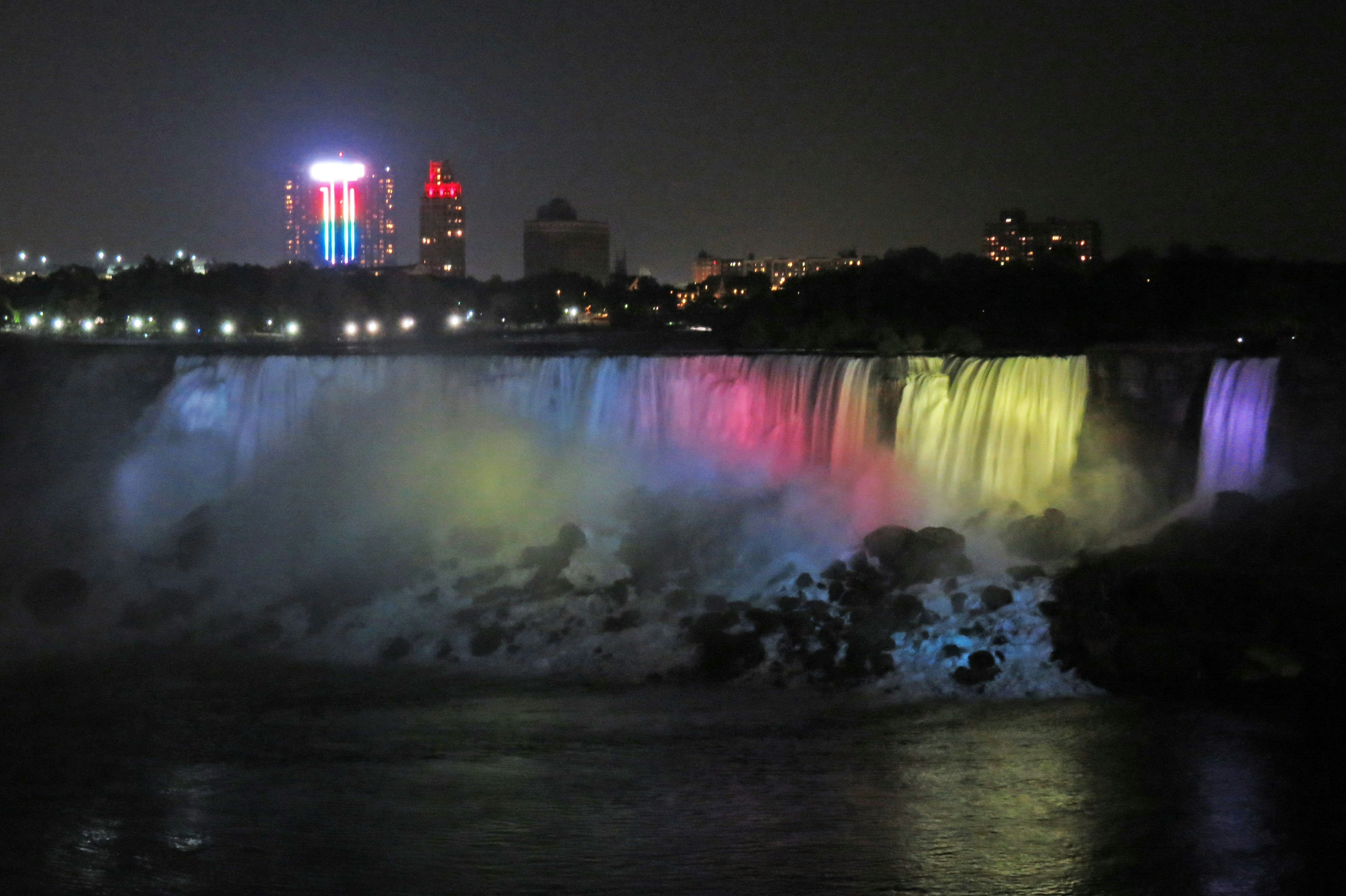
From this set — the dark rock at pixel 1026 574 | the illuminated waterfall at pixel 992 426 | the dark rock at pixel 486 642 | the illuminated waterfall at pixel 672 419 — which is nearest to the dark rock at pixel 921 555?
the dark rock at pixel 1026 574

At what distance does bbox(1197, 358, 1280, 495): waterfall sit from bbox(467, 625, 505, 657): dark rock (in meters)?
12.1

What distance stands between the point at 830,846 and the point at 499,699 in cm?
713

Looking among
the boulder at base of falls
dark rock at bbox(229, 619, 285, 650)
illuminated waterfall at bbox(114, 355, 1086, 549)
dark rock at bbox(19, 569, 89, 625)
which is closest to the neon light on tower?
illuminated waterfall at bbox(114, 355, 1086, 549)

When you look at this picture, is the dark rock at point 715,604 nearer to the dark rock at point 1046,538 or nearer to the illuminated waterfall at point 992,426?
the dark rock at point 1046,538

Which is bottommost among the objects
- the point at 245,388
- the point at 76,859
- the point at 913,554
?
the point at 76,859

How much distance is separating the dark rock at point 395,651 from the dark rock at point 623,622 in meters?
3.25

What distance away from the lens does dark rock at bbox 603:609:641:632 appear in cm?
2409

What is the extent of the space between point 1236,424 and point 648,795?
1357cm

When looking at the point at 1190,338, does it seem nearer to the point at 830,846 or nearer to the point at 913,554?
the point at 913,554

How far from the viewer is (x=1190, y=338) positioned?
40438 mm

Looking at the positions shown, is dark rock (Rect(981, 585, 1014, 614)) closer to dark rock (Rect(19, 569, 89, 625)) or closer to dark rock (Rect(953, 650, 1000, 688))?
dark rock (Rect(953, 650, 1000, 688))

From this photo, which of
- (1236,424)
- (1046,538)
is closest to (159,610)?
(1046,538)

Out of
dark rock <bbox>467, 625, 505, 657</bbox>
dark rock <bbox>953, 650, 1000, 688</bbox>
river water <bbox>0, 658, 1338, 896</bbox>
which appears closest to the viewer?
river water <bbox>0, 658, 1338, 896</bbox>

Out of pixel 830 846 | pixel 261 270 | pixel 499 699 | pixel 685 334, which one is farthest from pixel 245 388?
pixel 261 270
